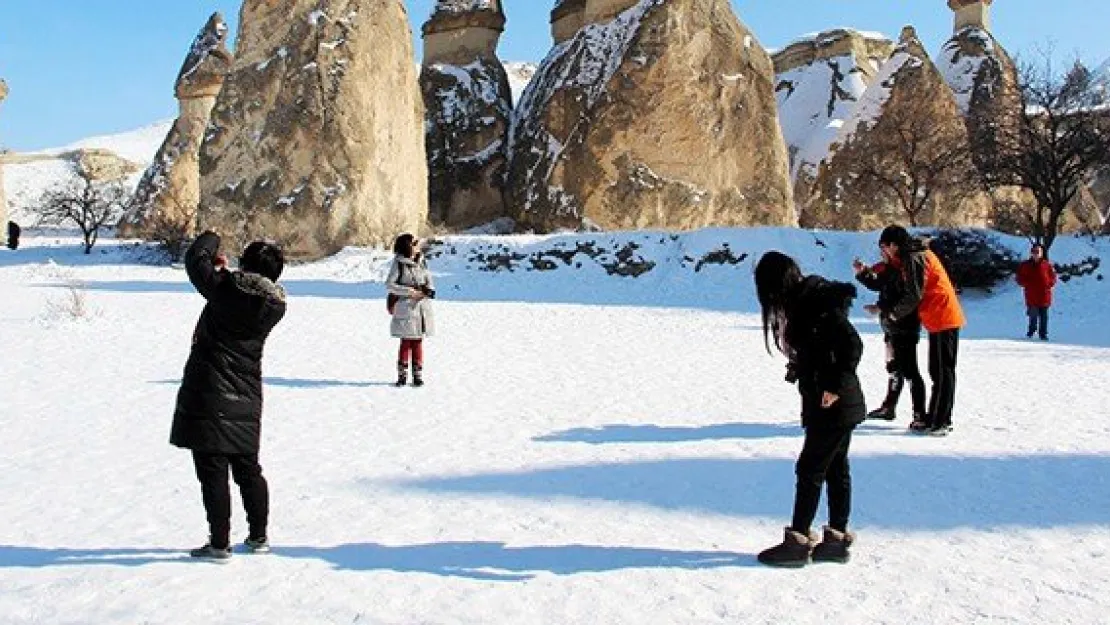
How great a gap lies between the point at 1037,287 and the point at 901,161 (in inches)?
652

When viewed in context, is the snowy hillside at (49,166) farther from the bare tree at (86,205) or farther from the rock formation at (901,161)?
the rock formation at (901,161)

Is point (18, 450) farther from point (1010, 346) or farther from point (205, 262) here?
point (1010, 346)

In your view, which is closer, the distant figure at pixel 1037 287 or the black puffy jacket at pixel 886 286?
the black puffy jacket at pixel 886 286

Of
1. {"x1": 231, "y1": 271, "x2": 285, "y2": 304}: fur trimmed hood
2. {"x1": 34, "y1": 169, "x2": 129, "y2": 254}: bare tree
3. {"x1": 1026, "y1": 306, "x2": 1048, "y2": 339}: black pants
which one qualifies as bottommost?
{"x1": 1026, "y1": 306, "x2": 1048, "y2": 339}: black pants

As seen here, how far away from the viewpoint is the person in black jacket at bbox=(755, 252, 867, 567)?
339 centimetres

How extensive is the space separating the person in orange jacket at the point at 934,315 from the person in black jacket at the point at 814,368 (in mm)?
2478

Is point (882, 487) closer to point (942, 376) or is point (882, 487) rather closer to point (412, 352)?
point (942, 376)

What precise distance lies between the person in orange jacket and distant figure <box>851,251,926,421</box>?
5cm

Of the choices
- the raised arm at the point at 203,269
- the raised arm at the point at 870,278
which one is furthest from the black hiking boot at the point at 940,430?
the raised arm at the point at 203,269

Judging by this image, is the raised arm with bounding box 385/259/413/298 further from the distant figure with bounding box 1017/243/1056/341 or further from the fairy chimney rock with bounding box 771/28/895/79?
the fairy chimney rock with bounding box 771/28/895/79

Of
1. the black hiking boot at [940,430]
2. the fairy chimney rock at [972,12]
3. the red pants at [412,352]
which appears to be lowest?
the black hiking boot at [940,430]

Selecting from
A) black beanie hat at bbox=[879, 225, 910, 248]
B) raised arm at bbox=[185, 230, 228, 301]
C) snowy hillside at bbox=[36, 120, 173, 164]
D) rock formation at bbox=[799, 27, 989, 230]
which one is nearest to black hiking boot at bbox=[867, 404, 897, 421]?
black beanie hat at bbox=[879, 225, 910, 248]

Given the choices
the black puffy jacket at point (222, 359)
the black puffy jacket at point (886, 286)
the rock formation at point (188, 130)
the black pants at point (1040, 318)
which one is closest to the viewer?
the black puffy jacket at point (222, 359)

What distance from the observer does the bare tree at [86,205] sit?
2352cm
